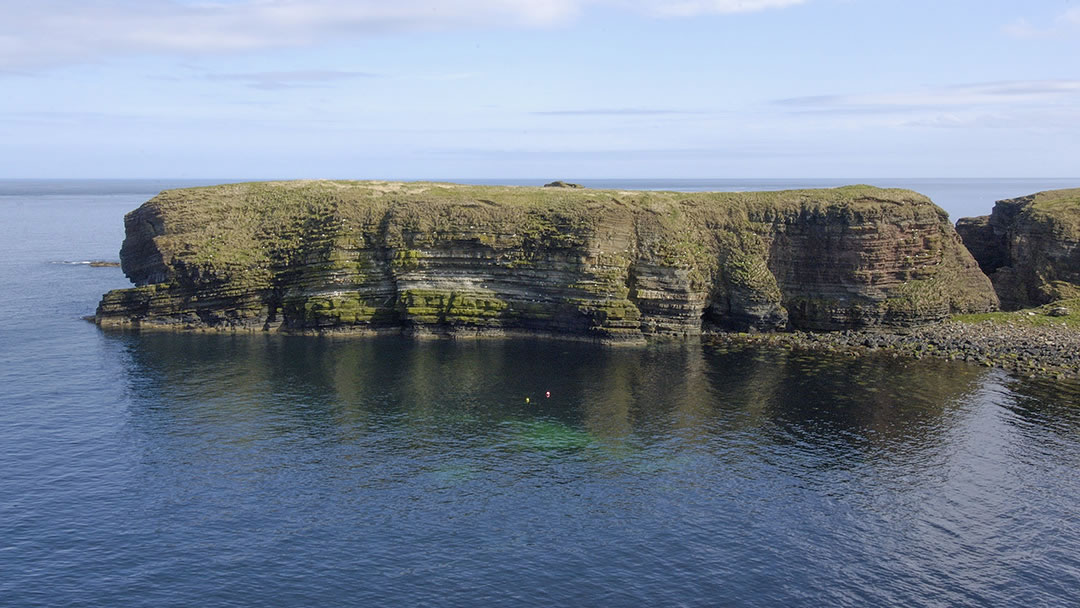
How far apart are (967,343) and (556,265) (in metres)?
50.5

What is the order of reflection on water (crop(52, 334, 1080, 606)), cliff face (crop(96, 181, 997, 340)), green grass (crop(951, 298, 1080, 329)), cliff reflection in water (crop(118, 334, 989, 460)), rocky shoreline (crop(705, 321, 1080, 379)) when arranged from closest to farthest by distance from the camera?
reflection on water (crop(52, 334, 1080, 606)) < cliff reflection in water (crop(118, 334, 989, 460)) < rocky shoreline (crop(705, 321, 1080, 379)) < green grass (crop(951, 298, 1080, 329)) < cliff face (crop(96, 181, 997, 340))

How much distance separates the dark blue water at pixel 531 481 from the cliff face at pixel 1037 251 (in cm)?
3396

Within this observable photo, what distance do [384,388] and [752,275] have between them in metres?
50.9

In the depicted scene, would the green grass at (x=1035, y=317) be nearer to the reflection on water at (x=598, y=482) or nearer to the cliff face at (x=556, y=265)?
the cliff face at (x=556, y=265)

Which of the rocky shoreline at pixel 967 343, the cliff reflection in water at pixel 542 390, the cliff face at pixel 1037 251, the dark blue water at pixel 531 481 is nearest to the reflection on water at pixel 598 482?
the dark blue water at pixel 531 481

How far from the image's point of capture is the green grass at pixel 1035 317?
338 ft

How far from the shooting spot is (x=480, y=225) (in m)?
109

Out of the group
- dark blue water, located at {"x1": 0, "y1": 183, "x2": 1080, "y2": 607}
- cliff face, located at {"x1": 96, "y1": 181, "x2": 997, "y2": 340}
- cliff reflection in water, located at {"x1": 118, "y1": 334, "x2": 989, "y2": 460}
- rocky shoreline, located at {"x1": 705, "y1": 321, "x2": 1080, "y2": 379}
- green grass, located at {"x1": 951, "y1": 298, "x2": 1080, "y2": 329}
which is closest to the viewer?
dark blue water, located at {"x1": 0, "y1": 183, "x2": 1080, "y2": 607}

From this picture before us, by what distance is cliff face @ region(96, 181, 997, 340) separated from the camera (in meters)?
106

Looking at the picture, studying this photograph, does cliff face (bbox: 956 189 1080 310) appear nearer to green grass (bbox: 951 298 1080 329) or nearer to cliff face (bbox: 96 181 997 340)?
green grass (bbox: 951 298 1080 329)

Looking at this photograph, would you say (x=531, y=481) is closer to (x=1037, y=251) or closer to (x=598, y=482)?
(x=598, y=482)

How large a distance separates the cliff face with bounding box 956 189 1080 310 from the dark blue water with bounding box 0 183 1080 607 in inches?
1337

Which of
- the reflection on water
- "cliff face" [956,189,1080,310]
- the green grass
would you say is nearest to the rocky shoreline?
the green grass

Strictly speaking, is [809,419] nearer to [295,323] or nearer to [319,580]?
[319,580]
